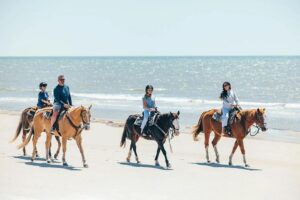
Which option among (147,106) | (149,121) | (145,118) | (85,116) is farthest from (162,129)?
(85,116)

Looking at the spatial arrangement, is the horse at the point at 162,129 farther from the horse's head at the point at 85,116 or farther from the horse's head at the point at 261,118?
the horse's head at the point at 261,118

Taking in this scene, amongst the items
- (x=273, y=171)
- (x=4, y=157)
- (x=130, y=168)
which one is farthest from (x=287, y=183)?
(x=4, y=157)

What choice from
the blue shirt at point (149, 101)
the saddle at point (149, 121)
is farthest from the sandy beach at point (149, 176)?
the blue shirt at point (149, 101)

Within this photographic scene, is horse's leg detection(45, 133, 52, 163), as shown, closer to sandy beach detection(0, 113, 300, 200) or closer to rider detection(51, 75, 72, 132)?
sandy beach detection(0, 113, 300, 200)

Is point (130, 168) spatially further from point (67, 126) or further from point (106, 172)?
point (67, 126)

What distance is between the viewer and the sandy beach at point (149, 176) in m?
12.7

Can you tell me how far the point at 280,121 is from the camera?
104ft

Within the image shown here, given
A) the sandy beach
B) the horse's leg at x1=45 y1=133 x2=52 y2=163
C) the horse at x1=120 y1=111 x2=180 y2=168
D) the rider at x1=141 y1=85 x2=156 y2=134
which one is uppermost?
the rider at x1=141 y1=85 x2=156 y2=134

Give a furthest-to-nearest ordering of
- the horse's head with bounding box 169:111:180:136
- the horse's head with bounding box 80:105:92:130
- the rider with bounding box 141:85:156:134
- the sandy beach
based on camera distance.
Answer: the rider with bounding box 141:85:156:134, the horse's head with bounding box 169:111:180:136, the horse's head with bounding box 80:105:92:130, the sandy beach

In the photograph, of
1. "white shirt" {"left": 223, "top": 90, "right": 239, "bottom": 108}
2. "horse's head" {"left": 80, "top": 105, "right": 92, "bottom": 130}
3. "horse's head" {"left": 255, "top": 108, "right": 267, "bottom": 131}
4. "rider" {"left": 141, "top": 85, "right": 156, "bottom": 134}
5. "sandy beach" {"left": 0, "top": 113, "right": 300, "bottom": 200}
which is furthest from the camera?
"white shirt" {"left": 223, "top": 90, "right": 239, "bottom": 108}

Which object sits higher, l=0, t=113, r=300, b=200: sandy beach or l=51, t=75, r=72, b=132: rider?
l=51, t=75, r=72, b=132: rider

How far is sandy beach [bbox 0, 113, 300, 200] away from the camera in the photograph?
41.8ft

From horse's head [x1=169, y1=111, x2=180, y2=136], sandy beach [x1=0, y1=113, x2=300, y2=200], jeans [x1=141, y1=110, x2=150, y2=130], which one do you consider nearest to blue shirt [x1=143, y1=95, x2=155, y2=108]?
jeans [x1=141, y1=110, x2=150, y2=130]

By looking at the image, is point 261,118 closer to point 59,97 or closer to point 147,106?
point 147,106
